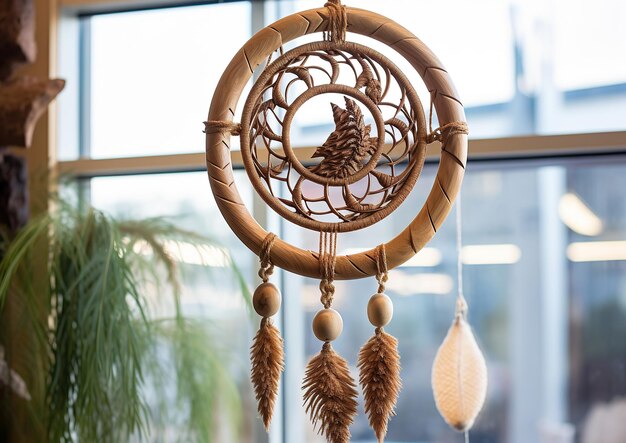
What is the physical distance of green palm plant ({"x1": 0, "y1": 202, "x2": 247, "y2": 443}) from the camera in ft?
4.93

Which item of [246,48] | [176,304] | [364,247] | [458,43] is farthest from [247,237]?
[458,43]

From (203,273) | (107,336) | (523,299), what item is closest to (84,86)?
(203,273)

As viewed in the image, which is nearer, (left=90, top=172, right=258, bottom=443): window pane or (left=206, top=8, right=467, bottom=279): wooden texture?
(left=206, top=8, right=467, bottom=279): wooden texture

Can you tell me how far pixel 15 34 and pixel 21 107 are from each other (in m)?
0.18

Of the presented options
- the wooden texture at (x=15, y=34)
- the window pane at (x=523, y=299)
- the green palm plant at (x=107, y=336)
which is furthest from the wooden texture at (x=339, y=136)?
the wooden texture at (x=15, y=34)

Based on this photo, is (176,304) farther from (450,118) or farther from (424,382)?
(450,118)

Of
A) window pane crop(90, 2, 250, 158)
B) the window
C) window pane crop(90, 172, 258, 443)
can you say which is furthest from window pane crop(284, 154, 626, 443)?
window pane crop(90, 2, 250, 158)

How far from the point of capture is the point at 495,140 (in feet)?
5.27

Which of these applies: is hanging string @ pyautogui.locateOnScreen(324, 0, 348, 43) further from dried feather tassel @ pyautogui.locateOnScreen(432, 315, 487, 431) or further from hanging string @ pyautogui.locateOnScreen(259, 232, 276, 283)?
dried feather tassel @ pyautogui.locateOnScreen(432, 315, 487, 431)

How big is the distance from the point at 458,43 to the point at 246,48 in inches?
35.3

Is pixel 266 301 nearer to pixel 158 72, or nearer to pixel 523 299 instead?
pixel 523 299

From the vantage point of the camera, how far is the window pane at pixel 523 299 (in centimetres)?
163

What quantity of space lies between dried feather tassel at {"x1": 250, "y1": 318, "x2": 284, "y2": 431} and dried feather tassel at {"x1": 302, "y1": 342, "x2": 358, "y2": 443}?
0.04 metres

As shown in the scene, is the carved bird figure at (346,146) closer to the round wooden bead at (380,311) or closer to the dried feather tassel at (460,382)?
the round wooden bead at (380,311)
